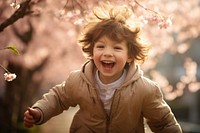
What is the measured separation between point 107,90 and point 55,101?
454 millimetres

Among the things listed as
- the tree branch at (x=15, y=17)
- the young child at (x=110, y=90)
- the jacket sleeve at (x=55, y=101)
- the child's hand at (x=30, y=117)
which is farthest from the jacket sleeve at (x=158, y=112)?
the tree branch at (x=15, y=17)

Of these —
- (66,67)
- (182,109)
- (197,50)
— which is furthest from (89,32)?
(197,50)

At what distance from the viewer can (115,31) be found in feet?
12.3

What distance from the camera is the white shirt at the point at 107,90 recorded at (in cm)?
378

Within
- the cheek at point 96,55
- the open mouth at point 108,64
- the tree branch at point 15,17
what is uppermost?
the tree branch at point 15,17

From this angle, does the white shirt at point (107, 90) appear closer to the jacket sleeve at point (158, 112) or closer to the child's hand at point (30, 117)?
the jacket sleeve at point (158, 112)

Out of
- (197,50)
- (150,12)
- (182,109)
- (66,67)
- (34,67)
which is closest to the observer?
(150,12)

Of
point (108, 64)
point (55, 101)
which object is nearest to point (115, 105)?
point (108, 64)

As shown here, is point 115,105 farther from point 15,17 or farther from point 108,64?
point 15,17

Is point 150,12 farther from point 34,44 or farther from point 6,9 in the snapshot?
point 34,44

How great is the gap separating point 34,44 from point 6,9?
3.05 m

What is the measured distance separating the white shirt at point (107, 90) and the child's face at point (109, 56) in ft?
0.34

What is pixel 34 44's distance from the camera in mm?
11695

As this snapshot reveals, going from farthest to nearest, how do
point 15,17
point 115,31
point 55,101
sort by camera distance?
point 15,17 → point 55,101 → point 115,31
